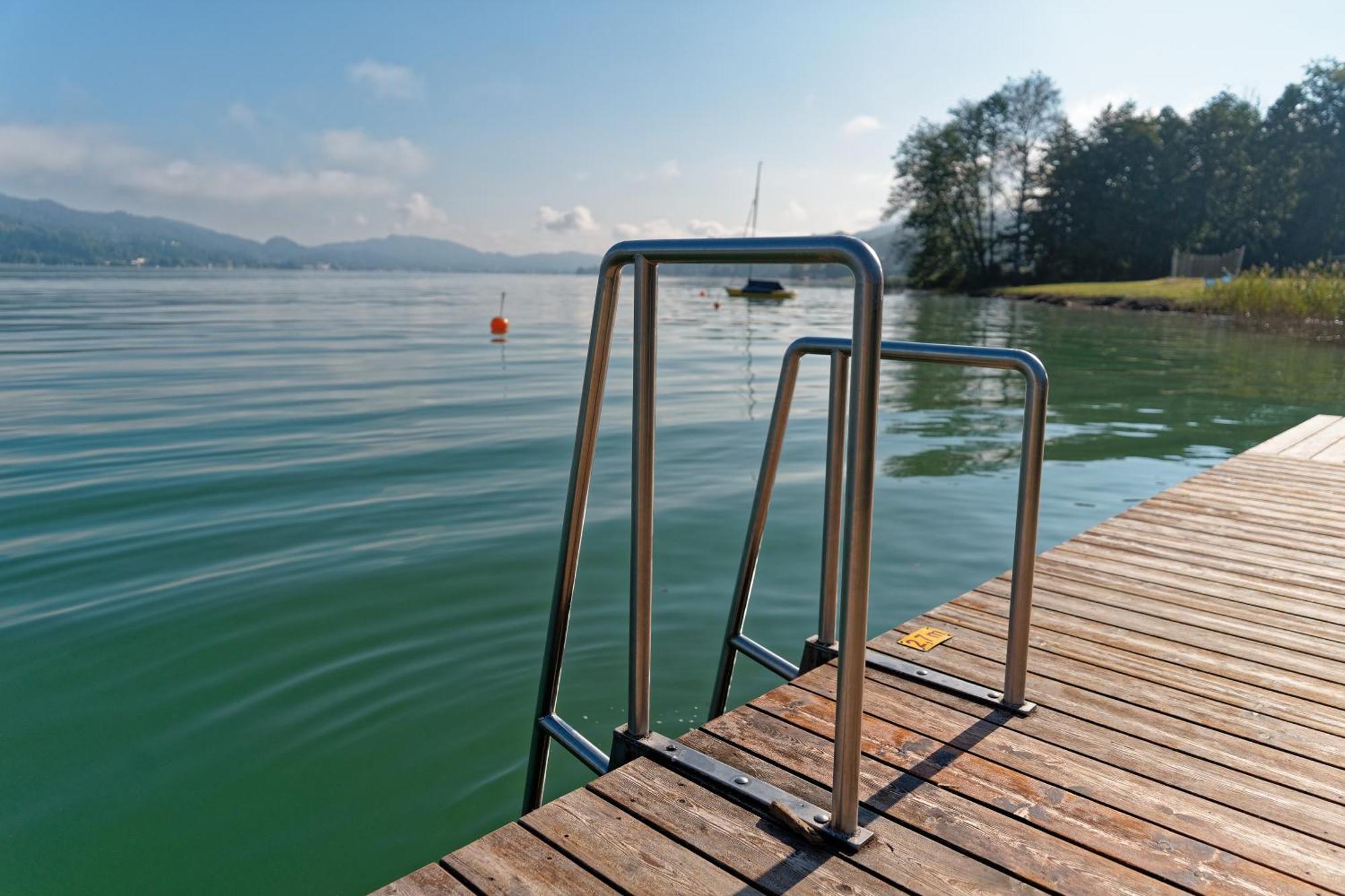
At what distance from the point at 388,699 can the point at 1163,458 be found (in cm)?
777

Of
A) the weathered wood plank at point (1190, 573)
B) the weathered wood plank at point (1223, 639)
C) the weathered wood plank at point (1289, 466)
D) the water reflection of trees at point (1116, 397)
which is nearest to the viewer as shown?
the weathered wood plank at point (1223, 639)

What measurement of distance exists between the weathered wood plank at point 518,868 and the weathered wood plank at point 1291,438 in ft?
20.7

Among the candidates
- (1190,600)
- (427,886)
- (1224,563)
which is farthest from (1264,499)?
(427,886)

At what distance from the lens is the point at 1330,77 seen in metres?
48.0

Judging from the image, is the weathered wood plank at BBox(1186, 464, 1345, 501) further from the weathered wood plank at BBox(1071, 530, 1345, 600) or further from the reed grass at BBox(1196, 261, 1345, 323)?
the reed grass at BBox(1196, 261, 1345, 323)

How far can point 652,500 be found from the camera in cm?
189

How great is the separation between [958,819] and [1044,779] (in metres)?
0.30

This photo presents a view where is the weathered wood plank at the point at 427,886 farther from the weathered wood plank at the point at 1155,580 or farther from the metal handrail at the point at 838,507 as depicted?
the weathered wood plank at the point at 1155,580

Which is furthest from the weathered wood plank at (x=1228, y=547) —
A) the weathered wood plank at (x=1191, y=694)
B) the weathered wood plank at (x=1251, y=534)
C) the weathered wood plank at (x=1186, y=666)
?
the weathered wood plank at (x=1191, y=694)

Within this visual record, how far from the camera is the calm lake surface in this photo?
9.81ft

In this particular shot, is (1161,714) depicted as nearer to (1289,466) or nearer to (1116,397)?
(1289,466)

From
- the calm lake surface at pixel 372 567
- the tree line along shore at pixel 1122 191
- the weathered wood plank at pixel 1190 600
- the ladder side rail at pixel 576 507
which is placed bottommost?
the calm lake surface at pixel 372 567

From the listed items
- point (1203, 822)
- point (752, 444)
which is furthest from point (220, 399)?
point (1203, 822)

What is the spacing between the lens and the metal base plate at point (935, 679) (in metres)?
2.37
